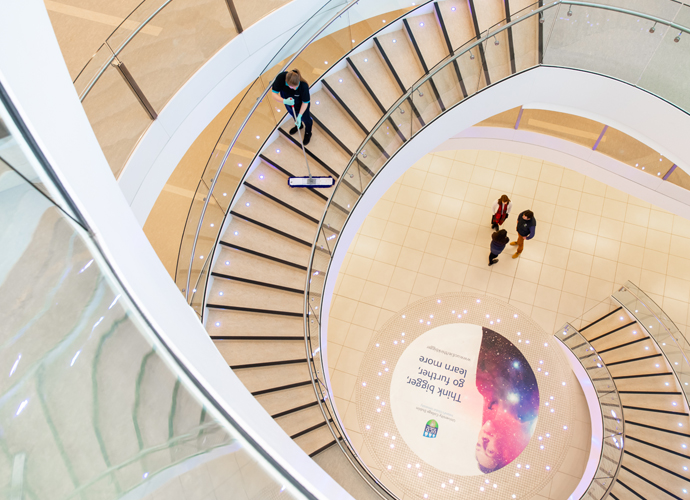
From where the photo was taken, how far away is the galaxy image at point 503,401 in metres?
8.99

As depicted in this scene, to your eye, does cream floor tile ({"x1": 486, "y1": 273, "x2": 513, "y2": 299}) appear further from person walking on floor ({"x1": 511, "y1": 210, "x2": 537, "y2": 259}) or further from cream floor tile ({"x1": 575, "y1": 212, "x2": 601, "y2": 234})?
cream floor tile ({"x1": 575, "y1": 212, "x2": 601, "y2": 234})

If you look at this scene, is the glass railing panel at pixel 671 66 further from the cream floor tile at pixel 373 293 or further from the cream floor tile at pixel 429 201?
the cream floor tile at pixel 373 293

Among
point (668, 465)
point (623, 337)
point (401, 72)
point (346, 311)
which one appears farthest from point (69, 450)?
point (623, 337)

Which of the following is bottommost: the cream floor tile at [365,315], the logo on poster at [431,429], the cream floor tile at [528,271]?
the logo on poster at [431,429]

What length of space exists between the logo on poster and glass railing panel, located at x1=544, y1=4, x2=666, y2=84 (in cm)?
682

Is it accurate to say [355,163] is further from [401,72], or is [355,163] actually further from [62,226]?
[62,226]

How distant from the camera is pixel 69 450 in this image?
1.95 meters

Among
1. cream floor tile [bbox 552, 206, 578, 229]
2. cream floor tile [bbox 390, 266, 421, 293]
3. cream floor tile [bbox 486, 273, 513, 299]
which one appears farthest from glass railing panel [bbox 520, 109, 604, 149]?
cream floor tile [bbox 390, 266, 421, 293]

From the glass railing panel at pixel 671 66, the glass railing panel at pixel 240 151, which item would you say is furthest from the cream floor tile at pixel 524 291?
the glass railing panel at pixel 240 151

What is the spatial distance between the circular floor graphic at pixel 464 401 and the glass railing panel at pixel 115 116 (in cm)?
634

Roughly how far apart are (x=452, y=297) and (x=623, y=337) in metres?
3.61

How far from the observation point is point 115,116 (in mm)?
5629

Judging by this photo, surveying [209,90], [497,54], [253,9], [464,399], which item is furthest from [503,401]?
[253,9]

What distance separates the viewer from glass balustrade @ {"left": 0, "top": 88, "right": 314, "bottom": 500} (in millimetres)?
1907
